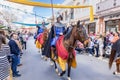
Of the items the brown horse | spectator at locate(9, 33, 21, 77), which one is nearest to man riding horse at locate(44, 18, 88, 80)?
the brown horse

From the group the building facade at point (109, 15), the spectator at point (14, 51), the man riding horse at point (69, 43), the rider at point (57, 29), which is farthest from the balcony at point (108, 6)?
the spectator at point (14, 51)

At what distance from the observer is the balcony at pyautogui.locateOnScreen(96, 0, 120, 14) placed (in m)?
17.6

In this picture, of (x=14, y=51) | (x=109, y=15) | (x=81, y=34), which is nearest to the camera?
(x=81, y=34)

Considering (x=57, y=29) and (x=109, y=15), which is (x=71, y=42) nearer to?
(x=57, y=29)

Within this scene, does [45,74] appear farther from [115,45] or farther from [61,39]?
[115,45]

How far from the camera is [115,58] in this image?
7062 mm

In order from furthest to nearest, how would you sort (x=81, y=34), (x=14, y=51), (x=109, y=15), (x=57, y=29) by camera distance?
(x=109, y=15), (x=57, y=29), (x=14, y=51), (x=81, y=34)

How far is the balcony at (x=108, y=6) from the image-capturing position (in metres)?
17.6

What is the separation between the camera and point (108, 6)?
19.2 metres

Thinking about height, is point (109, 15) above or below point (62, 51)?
above

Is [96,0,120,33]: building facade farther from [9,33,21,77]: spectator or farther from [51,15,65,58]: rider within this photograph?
[9,33,21,77]: spectator

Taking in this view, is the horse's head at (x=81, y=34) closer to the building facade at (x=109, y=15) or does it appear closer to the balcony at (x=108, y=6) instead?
the building facade at (x=109, y=15)

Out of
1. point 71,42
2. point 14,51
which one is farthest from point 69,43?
point 14,51

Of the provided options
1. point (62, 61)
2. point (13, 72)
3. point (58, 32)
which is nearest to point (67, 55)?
point (62, 61)
